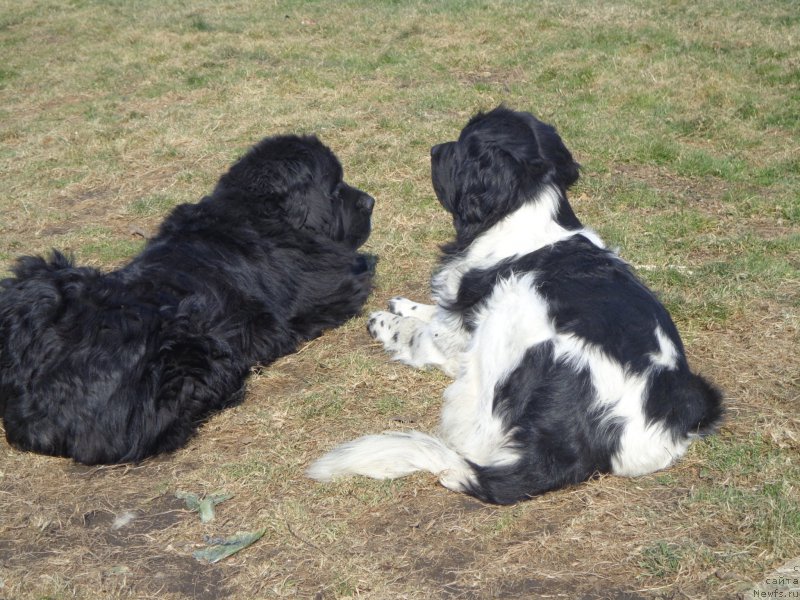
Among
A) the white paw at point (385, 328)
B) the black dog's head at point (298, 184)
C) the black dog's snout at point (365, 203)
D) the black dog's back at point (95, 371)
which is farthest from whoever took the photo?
the black dog's snout at point (365, 203)

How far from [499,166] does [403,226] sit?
8.53 feet

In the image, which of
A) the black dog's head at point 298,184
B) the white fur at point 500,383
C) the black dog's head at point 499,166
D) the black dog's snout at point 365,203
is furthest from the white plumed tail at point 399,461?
the black dog's snout at point 365,203

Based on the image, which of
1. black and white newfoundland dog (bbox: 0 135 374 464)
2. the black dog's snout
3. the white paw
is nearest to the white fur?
the white paw

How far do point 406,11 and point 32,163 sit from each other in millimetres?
6765

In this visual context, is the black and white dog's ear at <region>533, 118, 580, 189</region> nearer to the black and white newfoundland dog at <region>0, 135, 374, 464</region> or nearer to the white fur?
the white fur

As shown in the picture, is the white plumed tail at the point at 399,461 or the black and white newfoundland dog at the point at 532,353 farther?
the white plumed tail at the point at 399,461

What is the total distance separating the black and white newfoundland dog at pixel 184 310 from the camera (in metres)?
4.38

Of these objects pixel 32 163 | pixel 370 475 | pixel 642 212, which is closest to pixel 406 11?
pixel 32 163

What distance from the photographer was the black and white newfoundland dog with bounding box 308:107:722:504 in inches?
151

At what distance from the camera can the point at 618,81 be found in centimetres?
1044

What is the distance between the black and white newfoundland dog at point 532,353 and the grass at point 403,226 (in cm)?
15

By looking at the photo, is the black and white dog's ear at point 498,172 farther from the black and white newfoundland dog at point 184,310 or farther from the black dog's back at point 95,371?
the black dog's back at point 95,371

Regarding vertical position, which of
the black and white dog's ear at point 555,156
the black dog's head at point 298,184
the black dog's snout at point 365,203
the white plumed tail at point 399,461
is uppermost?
the black and white dog's ear at point 555,156

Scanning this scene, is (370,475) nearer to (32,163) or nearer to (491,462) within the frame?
(491,462)
